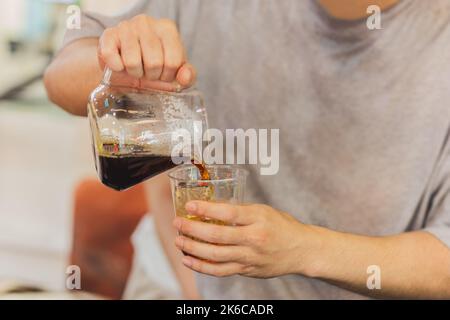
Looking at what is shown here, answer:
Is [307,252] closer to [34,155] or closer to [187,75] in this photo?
[187,75]

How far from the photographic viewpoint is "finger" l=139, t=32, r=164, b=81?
94cm

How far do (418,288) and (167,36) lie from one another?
0.65 m

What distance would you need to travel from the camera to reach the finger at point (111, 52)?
933mm

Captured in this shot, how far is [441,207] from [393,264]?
17 centimetres

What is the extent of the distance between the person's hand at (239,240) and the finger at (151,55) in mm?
220

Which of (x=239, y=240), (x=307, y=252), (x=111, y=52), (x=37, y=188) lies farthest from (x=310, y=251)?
(x=37, y=188)

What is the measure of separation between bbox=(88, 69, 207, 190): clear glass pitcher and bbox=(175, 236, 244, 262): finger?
126 millimetres

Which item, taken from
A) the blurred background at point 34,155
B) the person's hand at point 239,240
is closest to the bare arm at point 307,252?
the person's hand at point 239,240

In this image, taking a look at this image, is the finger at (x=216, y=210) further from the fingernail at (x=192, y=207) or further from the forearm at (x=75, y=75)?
the forearm at (x=75, y=75)

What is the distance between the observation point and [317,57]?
1.29 m

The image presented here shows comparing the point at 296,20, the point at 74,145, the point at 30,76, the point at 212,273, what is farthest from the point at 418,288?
the point at 30,76

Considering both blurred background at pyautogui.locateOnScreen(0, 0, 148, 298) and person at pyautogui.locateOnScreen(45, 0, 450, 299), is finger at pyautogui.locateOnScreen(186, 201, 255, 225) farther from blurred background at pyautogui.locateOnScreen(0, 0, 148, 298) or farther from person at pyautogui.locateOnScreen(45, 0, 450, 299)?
blurred background at pyautogui.locateOnScreen(0, 0, 148, 298)

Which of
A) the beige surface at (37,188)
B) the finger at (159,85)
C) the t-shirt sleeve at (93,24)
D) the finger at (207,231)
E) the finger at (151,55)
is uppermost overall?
the t-shirt sleeve at (93,24)

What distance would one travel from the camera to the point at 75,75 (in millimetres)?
1168
